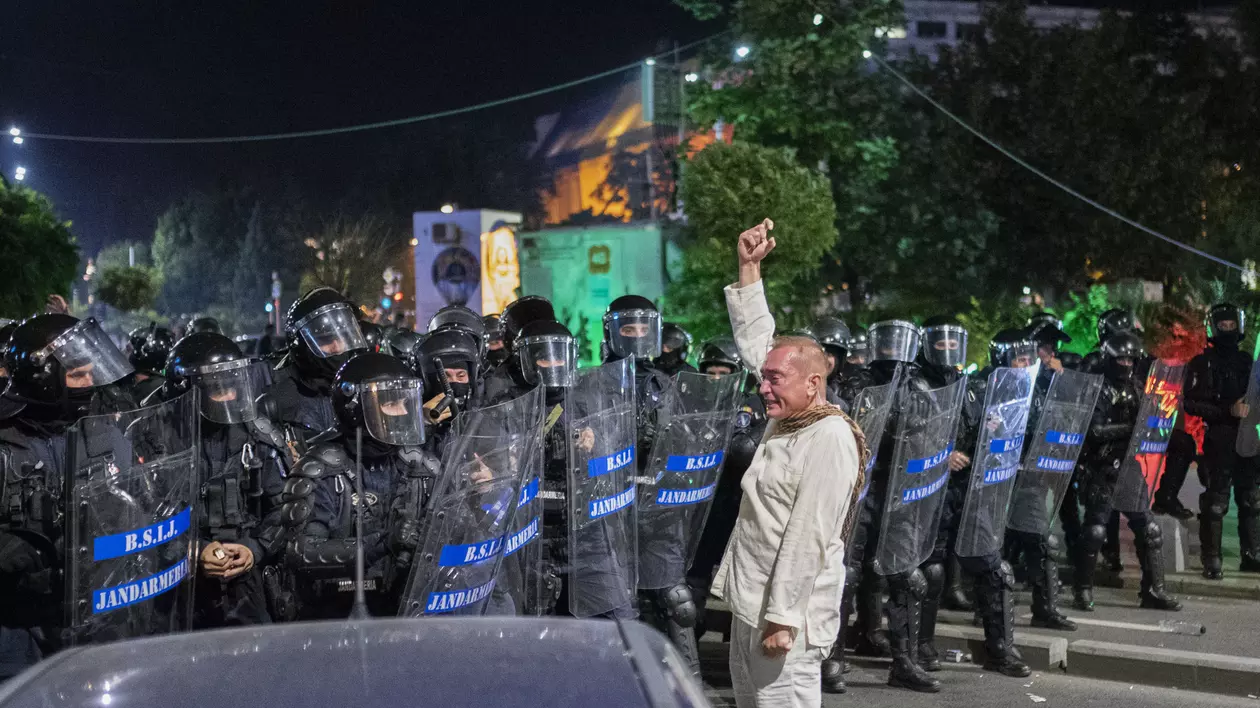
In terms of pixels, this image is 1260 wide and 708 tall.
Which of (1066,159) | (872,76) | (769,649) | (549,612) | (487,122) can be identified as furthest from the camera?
(487,122)

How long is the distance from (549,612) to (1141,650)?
373 centimetres

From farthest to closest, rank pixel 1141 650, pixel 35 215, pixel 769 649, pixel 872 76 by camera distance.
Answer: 1. pixel 872 76
2. pixel 35 215
3. pixel 1141 650
4. pixel 769 649

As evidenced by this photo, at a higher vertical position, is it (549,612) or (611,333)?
(611,333)

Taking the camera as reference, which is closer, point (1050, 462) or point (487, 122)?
point (1050, 462)

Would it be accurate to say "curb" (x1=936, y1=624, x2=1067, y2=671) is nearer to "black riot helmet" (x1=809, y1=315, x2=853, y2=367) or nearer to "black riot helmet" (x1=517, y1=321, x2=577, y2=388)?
"black riot helmet" (x1=809, y1=315, x2=853, y2=367)

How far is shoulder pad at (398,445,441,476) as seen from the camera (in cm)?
552

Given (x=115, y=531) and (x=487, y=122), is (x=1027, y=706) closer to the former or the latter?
(x=115, y=531)

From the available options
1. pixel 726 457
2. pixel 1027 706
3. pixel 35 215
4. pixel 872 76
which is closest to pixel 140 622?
pixel 726 457

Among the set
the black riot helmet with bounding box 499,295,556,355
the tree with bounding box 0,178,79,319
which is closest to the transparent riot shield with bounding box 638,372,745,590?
the black riot helmet with bounding box 499,295,556,355

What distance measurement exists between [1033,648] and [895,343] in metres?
2.03

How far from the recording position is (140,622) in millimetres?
4738

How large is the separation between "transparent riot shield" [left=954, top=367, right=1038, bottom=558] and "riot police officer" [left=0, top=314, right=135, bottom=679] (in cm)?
461

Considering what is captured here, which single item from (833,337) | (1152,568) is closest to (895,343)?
(833,337)

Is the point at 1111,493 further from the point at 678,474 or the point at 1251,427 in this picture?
the point at 678,474
